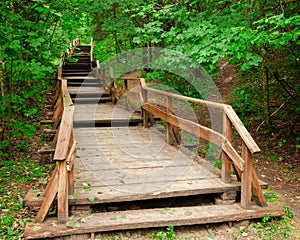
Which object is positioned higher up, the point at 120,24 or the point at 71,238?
the point at 120,24

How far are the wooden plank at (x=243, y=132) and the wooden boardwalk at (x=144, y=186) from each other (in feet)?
0.04

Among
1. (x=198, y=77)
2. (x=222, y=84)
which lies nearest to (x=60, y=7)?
(x=198, y=77)

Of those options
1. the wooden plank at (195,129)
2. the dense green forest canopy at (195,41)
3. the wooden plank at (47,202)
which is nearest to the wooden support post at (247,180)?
the wooden plank at (195,129)

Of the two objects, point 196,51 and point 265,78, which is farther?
point 265,78

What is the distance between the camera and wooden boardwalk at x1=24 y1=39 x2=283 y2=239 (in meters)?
3.80

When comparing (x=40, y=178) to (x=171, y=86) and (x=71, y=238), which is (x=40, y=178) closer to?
(x=71, y=238)

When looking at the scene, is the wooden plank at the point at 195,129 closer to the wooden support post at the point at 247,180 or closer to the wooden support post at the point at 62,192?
the wooden support post at the point at 247,180

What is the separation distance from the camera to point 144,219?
3.94 meters

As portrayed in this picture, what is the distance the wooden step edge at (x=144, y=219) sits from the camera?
3613mm

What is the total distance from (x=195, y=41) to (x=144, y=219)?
4.32m

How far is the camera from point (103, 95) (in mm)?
12320

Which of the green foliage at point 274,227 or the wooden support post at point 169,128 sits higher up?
the wooden support post at point 169,128

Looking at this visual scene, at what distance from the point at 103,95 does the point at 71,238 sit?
355 inches

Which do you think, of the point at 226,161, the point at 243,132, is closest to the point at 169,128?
the point at 226,161
